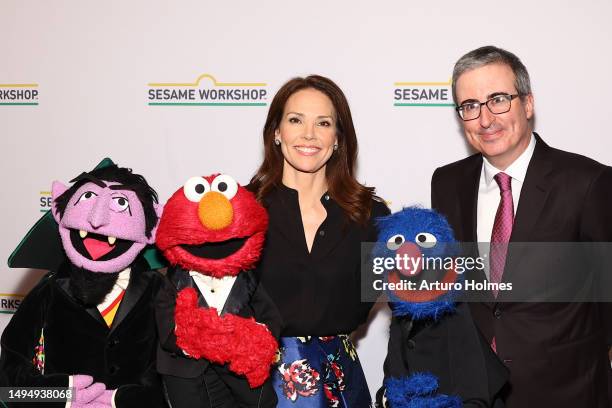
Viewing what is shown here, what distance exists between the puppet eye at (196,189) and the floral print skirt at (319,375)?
22.9 inches

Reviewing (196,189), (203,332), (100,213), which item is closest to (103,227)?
(100,213)

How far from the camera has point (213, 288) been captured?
1708 mm

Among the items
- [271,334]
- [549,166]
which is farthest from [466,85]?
[271,334]

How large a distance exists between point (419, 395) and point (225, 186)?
0.70 m

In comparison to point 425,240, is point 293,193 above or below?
above

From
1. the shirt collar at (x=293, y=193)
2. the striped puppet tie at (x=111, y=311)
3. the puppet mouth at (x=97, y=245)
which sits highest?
the shirt collar at (x=293, y=193)

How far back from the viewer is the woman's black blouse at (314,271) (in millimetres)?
2018

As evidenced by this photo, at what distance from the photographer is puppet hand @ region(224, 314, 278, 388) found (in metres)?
1.59

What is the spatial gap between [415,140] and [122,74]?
1.34m

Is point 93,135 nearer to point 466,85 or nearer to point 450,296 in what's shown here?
point 466,85

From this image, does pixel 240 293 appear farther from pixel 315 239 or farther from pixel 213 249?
pixel 315 239

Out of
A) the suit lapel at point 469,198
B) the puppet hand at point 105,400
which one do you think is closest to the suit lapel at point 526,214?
the suit lapel at point 469,198

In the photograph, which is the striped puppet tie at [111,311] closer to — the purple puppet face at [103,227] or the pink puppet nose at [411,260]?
the purple puppet face at [103,227]

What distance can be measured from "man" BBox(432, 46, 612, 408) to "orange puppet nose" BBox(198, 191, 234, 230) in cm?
84
